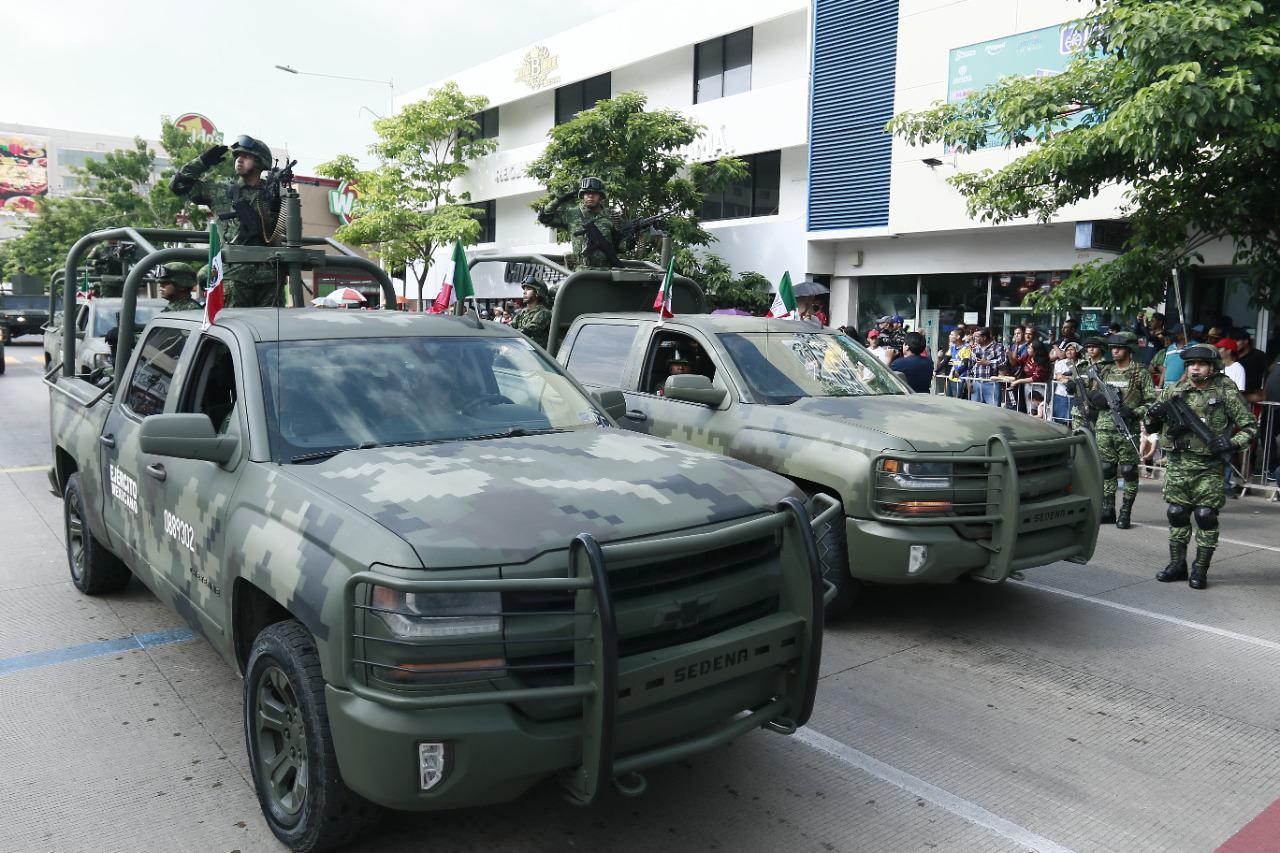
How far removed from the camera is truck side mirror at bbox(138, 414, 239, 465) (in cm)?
360

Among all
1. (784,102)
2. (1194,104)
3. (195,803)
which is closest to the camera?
(195,803)

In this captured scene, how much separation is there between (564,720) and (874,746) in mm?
1851

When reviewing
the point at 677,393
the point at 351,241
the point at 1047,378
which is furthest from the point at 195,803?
the point at 351,241

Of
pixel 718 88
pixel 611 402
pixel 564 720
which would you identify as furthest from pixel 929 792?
pixel 718 88

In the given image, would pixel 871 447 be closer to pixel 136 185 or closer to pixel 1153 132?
pixel 1153 132

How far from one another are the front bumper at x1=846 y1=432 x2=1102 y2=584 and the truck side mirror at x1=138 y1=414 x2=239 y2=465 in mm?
3287

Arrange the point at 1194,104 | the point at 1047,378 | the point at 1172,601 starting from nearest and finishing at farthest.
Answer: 1. the point at 1172,601
2. the point at 1194,104
3. the point at 1047,378

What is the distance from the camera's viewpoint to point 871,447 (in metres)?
5.41

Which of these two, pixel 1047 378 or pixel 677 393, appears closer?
pixel 677 393

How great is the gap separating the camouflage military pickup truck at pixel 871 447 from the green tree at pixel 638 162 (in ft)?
46.8

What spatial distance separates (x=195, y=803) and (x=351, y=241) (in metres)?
28.8

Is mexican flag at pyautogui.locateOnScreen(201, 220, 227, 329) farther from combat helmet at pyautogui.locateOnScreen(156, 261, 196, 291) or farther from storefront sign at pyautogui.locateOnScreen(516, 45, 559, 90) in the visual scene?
storefront sign at pyautogui.locateOnScreen(516, 45, 559, 90)

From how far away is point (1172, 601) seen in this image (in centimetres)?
648

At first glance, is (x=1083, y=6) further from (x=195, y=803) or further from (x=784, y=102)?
(x=195, y=803)
